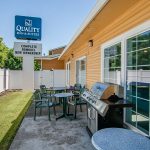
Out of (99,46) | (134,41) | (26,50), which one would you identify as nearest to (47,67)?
(26,50)

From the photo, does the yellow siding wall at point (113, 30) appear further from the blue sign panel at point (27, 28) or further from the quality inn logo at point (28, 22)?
the quality inn logo at point (28, 22)

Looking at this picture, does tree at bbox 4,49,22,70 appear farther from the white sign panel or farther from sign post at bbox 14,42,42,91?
the white sign panel

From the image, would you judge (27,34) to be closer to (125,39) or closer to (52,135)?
(125,39)

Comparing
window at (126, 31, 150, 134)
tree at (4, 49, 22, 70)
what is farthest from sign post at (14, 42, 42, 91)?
tree at (4, 49, 22, 70)

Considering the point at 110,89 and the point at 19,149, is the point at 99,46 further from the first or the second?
the point at 19,149

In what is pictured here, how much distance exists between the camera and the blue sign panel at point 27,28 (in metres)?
13.0

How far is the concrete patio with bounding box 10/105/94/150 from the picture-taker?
3.73 metres

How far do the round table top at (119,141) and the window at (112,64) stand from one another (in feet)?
9.40

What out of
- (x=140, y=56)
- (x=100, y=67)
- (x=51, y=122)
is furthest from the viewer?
(x=100, y=67)

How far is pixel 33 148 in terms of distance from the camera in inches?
143

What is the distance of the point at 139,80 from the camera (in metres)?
3.87

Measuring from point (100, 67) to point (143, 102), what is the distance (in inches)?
118

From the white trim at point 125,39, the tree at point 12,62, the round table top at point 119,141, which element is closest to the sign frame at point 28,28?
the white trim at point 125,39

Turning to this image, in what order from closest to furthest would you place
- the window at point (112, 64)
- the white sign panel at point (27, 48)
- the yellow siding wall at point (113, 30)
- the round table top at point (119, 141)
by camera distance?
the round table top at point (119, 141) → the yellow siding wall at point (113, 30) → the window at point (112, 64) → the white sign panel at point (27, 48)
